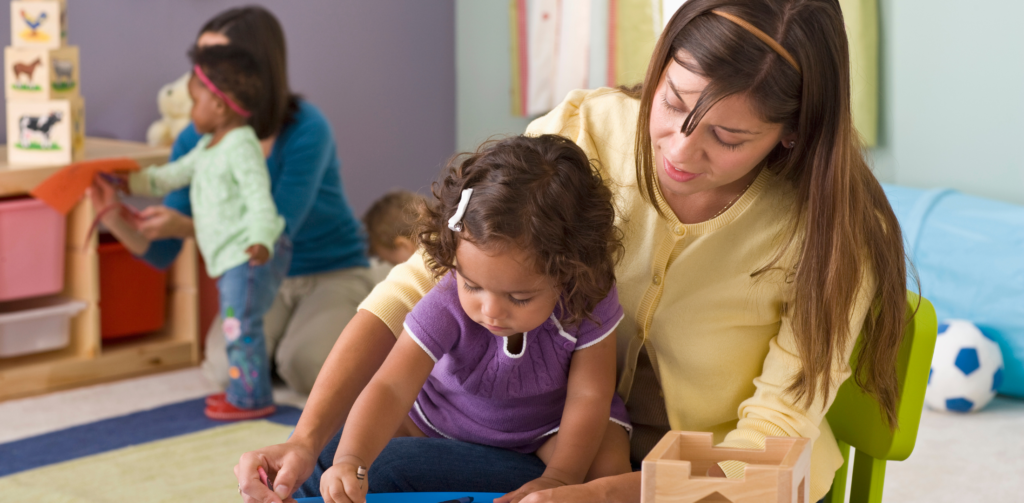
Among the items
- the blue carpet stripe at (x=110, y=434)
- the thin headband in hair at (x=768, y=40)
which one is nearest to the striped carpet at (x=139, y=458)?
the blue carpet stripe at (x=110, y=434)

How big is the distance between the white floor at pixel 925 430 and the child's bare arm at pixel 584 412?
1049mm

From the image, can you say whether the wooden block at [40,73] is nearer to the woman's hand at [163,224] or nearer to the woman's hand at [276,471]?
the woman's hand at [163,224]

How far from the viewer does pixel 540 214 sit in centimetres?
95

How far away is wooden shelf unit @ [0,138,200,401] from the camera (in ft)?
7.73

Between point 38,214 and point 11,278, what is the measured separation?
0.55ft

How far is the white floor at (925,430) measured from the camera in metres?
1.88

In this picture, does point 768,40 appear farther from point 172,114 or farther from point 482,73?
point 482,73

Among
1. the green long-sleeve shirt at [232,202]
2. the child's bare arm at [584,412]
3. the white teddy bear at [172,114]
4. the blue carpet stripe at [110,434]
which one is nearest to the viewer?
the child's bare arm at [584,412]

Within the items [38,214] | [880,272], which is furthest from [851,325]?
[38,214]

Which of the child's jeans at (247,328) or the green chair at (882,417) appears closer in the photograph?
the green chair at (882,417)

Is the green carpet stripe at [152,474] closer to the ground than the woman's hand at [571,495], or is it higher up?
closer to the ground

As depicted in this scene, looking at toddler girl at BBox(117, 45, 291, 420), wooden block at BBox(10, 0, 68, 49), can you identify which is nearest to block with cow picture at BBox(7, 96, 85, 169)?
wooden block at BBox(10, 0, 68, 49)

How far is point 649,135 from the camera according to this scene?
1047mm

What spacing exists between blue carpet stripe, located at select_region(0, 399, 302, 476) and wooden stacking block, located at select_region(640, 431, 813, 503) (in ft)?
5.24
